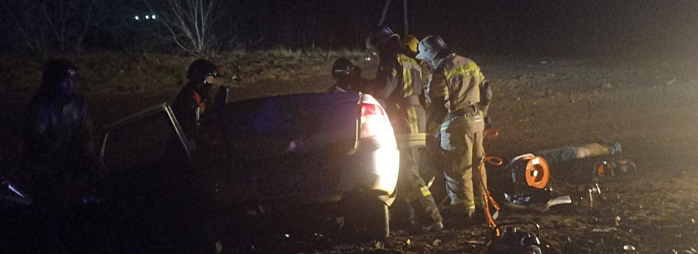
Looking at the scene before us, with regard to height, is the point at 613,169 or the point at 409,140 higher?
the point at 409,140

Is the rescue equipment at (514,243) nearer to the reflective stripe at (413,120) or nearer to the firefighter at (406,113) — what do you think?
the firefighter at (406,113)

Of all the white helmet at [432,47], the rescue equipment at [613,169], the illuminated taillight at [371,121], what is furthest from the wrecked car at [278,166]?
the rescue equipment at [613,169]

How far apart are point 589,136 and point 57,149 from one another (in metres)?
7.11

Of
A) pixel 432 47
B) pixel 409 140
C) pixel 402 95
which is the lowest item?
pixel 409 140

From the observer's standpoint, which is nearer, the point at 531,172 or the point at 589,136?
the point at 531,172

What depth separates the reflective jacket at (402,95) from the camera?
19.1 feet

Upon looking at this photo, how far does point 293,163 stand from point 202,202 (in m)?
0.69

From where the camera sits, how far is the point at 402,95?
5.94 meters

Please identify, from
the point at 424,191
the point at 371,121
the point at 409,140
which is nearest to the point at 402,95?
the point at 409,140

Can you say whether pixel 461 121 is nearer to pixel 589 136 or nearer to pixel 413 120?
pixel 413 120

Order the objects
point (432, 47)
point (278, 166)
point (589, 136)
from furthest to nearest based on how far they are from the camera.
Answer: point (589, 136)
point (432, 47)
point (278, 166)

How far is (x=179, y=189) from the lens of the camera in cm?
467

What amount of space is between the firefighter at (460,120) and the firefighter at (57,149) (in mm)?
2963

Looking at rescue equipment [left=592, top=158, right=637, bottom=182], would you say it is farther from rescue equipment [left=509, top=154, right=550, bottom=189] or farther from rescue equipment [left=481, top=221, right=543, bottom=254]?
rescue equipment [left=481, top=221, right=543, bottom=254]
